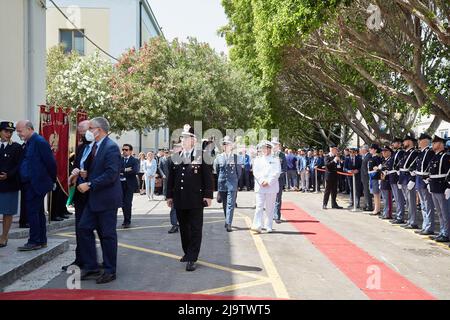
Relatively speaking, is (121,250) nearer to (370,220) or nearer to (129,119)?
(370,220)

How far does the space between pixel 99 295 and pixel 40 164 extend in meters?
2.75

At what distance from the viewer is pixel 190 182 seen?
24.8 feet

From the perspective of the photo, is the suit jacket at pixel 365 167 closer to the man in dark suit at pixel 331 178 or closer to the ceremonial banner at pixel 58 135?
the man in dark suit at pixel 331 178

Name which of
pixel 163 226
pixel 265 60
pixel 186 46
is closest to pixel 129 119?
pixel 186 46

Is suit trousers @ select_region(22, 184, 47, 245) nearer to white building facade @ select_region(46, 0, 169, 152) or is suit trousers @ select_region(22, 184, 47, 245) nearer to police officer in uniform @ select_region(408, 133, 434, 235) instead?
police officer in uniform @ select_region(408, 133, 434, 235)

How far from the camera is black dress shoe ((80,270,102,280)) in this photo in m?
6.67

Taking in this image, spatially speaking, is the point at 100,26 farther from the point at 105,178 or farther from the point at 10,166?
the point at 105,178

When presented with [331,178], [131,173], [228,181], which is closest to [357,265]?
[228,181]

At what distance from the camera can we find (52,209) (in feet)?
38.9

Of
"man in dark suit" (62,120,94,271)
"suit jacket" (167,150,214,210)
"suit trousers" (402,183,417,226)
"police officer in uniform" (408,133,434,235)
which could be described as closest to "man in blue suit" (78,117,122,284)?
"man in dark suit" (62,120,94,271)

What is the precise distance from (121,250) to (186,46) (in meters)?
20.1

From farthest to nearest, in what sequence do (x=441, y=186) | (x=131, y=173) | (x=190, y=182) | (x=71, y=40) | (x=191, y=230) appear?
(x=71, y=40)
(x=131, y=173)
(x=441, y=186)
(x=190, y=182)
(x=191, y=230)

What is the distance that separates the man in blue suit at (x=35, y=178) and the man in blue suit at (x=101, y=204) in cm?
127
